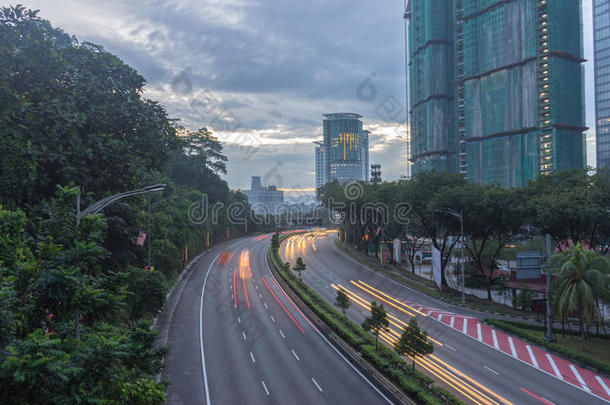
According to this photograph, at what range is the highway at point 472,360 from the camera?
20.3 metres

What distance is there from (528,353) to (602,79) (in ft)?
597

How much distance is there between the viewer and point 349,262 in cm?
6550

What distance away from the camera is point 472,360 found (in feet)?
82.2

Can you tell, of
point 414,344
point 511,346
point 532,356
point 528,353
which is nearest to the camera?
point 414,344

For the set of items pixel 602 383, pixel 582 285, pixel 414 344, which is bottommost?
pixel 602 383

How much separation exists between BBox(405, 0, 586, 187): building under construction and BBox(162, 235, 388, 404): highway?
76122 millimetres

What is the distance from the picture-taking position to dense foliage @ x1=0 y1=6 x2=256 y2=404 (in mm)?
7055

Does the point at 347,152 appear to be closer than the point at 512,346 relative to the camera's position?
No

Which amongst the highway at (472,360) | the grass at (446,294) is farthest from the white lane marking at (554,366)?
the grass at (446,294)

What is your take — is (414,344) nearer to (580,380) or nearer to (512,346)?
(580,380)

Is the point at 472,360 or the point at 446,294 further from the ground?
the point at 472,360

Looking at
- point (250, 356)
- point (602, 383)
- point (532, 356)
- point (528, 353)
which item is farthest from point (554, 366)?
point (250, 356)

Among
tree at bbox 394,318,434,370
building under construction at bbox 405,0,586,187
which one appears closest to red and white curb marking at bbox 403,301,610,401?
tree at bbox 394,318,434,370

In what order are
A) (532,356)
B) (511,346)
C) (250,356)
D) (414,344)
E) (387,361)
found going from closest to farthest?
1. (414,344)
2. (387,361)
3. (250,356)
4. (532,356)
5. (511,346)
